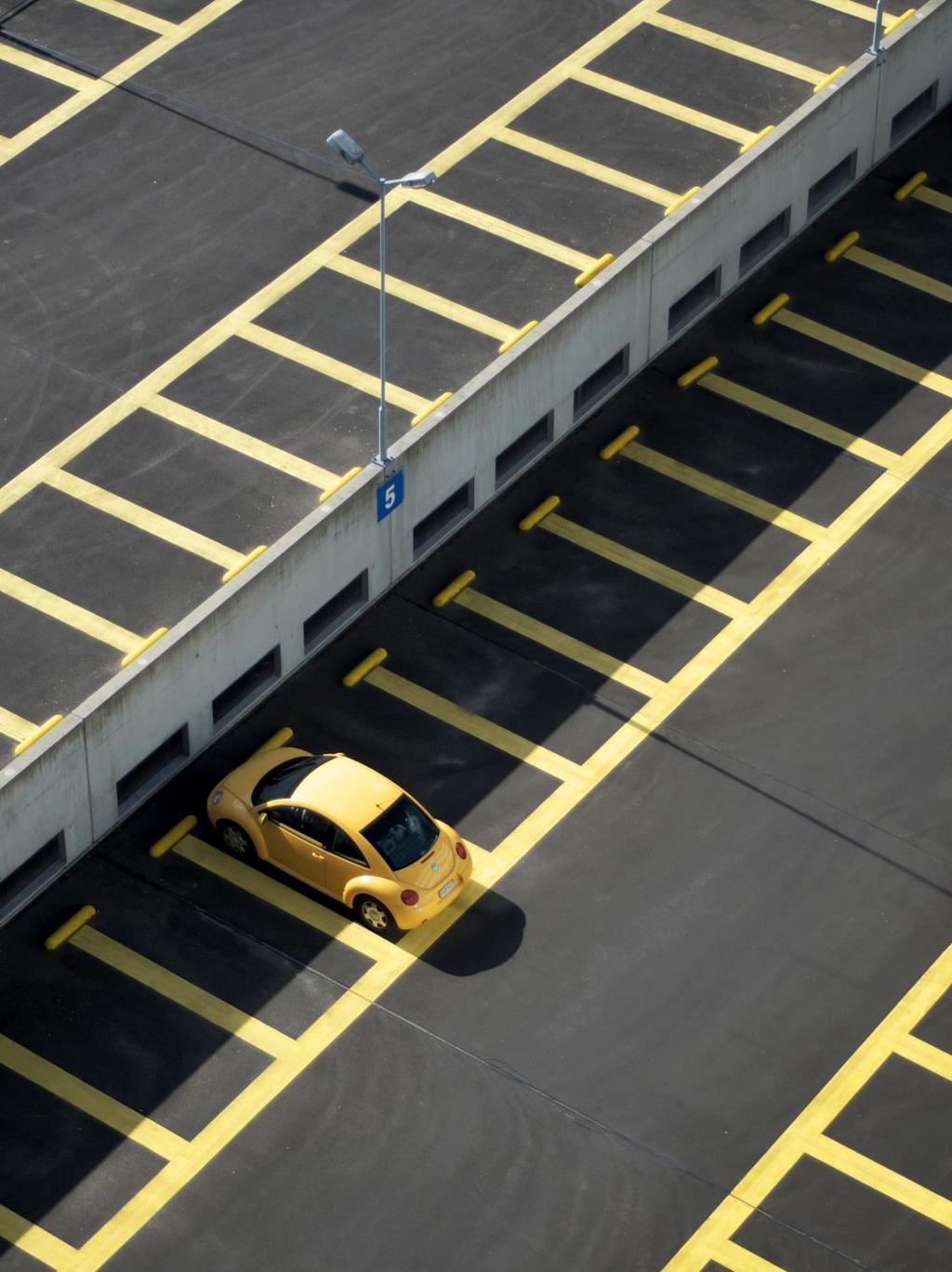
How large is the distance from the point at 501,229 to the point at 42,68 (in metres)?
10.3

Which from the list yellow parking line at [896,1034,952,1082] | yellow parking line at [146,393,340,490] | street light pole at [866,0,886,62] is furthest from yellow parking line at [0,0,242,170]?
yellow parking line at [896,1034,952,1082]

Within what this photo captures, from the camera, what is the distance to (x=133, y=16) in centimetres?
5944

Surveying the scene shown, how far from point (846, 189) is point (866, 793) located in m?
16.9

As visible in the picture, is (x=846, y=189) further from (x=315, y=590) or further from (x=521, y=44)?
(x=315, y=590)

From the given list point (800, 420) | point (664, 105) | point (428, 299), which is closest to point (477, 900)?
point (428, 299)

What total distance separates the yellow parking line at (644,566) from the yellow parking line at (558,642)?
2.11 meters

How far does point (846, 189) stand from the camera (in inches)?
2381

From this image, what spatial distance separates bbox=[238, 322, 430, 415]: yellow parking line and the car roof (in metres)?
7.62

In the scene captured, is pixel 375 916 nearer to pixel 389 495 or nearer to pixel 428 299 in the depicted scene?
pixel 389 495

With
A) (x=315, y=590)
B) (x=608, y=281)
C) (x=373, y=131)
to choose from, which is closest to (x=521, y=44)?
(x=373, y=131)

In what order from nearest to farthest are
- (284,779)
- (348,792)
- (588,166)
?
(348,792) → (284,779) → (588,166)

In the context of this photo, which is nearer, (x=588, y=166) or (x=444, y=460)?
(x=444, y=460)

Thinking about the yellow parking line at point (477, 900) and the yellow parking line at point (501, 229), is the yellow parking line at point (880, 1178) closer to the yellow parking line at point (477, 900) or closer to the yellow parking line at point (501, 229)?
the yellow parking line at point (477, 900)

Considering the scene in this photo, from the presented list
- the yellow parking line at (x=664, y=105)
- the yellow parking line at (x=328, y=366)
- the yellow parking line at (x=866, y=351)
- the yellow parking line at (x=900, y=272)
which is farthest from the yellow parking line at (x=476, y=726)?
the yellow parking line at (x=900, y=272)
